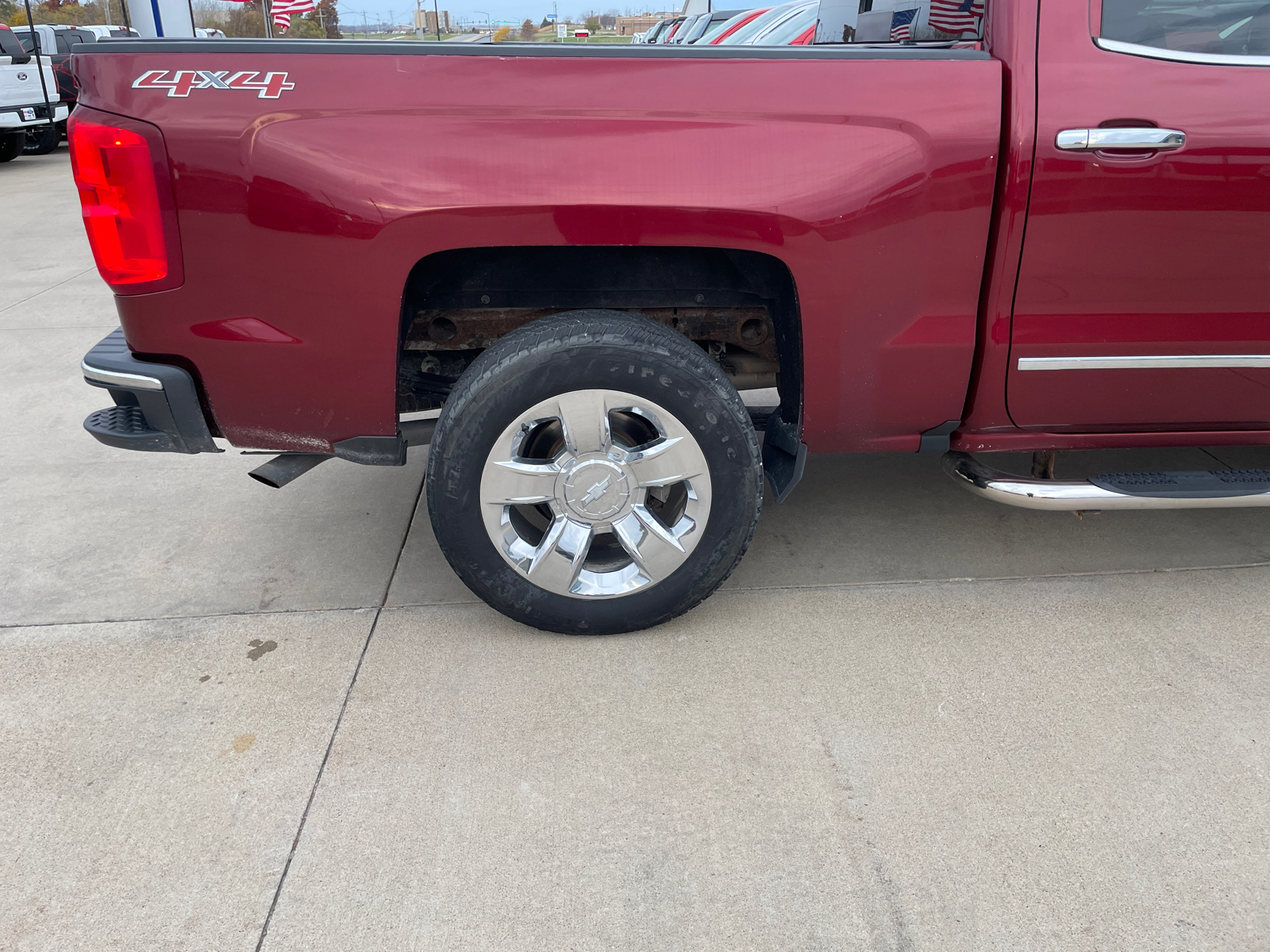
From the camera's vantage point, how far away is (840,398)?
8.45 feet

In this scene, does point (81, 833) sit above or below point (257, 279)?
below

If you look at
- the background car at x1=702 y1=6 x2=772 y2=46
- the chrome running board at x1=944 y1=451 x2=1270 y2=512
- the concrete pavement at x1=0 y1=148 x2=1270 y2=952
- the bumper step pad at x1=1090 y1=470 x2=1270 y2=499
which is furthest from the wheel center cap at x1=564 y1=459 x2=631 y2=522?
the background car at x1=702 y1=6 x2=772 y2=46

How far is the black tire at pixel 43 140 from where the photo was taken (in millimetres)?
14709

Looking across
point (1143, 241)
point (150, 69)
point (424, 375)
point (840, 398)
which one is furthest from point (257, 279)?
point (1143, 241)

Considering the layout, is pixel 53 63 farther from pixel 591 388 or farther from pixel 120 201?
pixel 591 388

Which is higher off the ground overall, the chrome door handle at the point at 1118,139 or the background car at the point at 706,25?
the background car at the point at 706,25

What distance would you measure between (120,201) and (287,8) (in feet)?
40.5

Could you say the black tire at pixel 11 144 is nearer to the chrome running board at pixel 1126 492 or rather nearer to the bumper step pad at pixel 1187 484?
the chrome running board at pixel 1126 492

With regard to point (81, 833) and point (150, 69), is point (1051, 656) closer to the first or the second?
point (81, 833)

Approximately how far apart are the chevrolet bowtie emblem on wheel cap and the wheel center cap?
44.1 inches

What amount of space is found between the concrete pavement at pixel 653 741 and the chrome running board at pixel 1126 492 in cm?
36

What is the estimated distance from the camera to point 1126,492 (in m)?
2.64

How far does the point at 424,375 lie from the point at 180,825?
144cm

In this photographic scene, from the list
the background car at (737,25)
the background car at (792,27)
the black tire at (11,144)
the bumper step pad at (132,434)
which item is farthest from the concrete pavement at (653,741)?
the black tire at (11,144)
